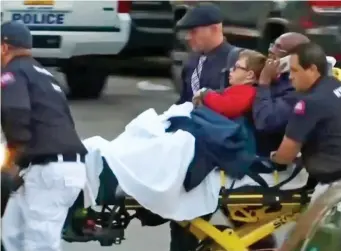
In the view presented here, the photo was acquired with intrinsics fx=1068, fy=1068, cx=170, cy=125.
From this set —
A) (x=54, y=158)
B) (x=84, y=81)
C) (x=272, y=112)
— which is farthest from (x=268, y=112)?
(x=84, y=81)

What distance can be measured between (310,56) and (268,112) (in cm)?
38

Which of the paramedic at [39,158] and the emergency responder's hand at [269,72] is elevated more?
the emergency responder's hand at [269,72]

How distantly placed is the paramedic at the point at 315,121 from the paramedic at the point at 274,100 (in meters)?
0.14

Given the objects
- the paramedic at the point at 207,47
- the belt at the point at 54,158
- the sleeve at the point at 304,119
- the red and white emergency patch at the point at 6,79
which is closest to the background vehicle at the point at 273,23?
the paramedic at the point at 207,47

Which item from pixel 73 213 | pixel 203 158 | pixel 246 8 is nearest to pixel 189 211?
pixel 203 158

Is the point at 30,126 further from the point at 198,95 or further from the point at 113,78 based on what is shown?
the point at 113,78

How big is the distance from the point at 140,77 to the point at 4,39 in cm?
1119

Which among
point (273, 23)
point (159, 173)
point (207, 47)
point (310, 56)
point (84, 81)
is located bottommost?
point (84, 81)

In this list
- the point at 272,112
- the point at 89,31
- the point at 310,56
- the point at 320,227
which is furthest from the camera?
the point at 89,31

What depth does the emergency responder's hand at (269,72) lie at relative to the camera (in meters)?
5.82

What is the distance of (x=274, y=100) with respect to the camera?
231 inches

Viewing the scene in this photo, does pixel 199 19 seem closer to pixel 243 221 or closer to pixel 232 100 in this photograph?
pixel 232 100

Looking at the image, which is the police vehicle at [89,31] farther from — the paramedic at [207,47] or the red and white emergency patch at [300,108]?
the red and white emergency patch at [300,108]

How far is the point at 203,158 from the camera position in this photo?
5.62 m
